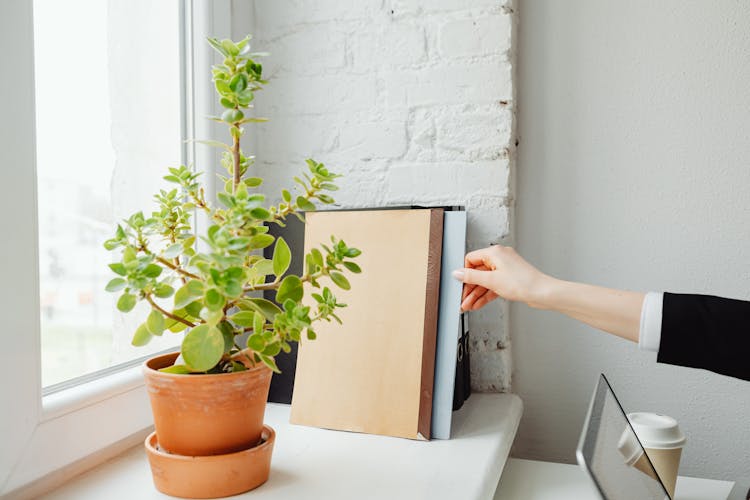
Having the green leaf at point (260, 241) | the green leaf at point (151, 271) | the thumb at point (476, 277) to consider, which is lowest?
the thumb at point (476, 277)

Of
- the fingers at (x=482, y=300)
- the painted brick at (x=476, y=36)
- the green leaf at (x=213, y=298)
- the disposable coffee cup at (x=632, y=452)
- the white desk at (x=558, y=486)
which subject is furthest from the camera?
the painted brick at (x=476, y=36)

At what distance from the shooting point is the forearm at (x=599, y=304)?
3.07ft

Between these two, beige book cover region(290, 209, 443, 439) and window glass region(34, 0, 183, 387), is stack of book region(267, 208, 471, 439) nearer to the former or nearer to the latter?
beige book cover region(290, 209, 443, 439)

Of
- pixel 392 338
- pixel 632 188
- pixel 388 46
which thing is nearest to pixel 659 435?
pixel 392 338

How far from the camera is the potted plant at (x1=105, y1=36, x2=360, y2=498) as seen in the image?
26.9 inches

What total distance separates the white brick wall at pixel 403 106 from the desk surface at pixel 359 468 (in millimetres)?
324

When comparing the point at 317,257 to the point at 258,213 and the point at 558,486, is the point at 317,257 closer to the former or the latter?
the point at 258,213

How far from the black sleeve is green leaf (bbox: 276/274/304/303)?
1.70ft

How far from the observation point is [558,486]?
1.01 metres

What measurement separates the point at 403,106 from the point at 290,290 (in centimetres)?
63

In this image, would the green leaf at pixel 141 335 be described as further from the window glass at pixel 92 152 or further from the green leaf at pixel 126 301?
the window glass at pixel 92 152

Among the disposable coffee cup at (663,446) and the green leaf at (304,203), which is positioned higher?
the green leaf at (304,203)

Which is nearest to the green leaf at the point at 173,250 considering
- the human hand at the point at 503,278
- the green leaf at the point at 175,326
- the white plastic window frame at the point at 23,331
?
the green leaf at the point at 175,326

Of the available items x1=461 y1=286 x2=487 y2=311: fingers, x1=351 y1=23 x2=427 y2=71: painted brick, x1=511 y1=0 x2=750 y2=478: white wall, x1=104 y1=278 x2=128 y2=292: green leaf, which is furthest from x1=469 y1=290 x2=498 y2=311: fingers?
x1=104 y1=278 x2=128 y2=292: green leaf
